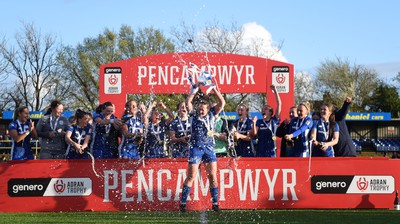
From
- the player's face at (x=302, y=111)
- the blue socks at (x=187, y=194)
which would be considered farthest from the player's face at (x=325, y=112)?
the blue socks at (x=187, y=194)

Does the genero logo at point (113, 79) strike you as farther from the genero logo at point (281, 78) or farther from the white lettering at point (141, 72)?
the genero logo at point (281, 78)

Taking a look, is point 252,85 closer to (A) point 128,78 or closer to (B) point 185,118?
(A) point 128,78

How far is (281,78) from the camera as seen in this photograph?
52.3 feet

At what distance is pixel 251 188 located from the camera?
11508 mm

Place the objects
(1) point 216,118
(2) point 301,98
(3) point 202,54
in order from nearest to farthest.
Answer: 1. (1) point 216,118
2. (3) point 202,54
3. (2) point 301,98

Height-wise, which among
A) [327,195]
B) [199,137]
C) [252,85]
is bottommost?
[327,195]

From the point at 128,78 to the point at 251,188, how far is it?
18.8 feet

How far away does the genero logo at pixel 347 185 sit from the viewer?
1152 cm

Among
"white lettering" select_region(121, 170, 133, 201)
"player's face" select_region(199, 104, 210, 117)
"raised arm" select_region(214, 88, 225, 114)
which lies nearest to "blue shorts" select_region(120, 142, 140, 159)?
"white lettering" select_region(121, 170, 133, 201)

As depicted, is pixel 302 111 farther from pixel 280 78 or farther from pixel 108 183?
pixel 280 78

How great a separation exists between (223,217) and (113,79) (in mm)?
7133

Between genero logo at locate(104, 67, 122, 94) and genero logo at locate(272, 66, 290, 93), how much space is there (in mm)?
3951

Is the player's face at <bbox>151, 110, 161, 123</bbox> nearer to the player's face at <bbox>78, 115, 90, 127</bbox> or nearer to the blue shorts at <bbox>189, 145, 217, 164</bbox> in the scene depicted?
the player's face at <bbox>78, 115, 90, 127</bbox>

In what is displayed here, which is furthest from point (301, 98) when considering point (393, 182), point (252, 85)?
point (393, 182)
